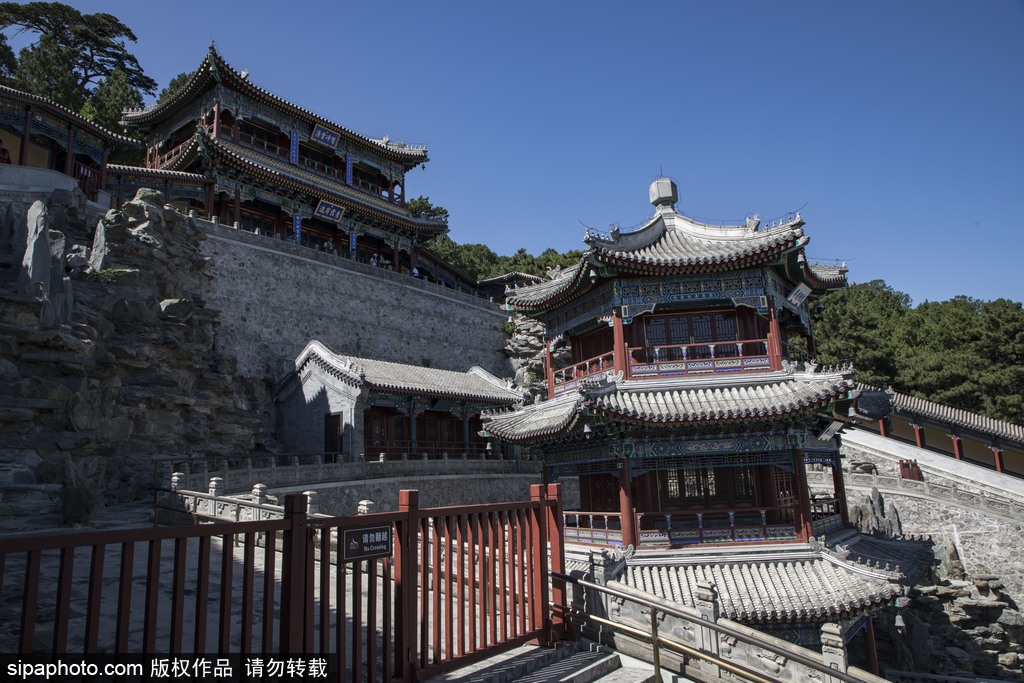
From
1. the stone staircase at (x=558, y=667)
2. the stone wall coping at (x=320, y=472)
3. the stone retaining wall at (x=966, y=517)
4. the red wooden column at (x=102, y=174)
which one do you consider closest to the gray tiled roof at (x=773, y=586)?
the stone staircase at (x=558, y=667)

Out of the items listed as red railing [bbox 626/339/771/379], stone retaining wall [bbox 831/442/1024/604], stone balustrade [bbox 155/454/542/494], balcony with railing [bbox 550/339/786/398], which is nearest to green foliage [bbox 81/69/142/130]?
stone balustrade [bbox 155/454/542/494]

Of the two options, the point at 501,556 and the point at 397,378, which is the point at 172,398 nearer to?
the point at 397,378

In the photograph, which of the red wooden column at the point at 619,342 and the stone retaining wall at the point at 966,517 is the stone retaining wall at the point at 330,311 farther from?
the stone retaining wall at the point at 966,517

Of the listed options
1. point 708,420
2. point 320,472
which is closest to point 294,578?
point 708,420

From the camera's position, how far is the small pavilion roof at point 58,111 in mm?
23281

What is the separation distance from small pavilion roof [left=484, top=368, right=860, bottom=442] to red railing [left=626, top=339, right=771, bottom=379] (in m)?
0.24

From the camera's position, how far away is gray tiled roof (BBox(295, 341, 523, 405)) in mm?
23609

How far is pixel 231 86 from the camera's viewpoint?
1328 inches

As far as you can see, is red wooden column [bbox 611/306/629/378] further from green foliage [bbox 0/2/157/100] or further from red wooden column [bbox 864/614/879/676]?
green foliage [bbox 0/2/157/100]

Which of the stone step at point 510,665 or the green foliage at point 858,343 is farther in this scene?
the green foliage at point 858,343

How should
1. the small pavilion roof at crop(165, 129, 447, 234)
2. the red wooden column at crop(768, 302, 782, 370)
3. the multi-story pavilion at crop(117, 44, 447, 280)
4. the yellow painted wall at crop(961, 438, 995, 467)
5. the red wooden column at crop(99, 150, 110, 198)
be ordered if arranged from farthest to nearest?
the multi-story pavilion at crop(117, 44, 447, 280) < the small pavilion roof at crop(165, 129, 447, 234) < the yellow painted wall at crop(961, 438, 995, 467) < the red wooden column at crop(99, 150, 110, 198) < the red wooden column at crop(768, 302, 782, 370)

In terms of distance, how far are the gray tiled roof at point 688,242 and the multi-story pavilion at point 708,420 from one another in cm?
4

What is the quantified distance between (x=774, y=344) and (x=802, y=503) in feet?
10.7

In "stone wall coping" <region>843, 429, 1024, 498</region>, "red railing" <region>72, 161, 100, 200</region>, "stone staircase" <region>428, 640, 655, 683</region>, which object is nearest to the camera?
"stone staircase" <region>428, 640, 655, 683</region>
